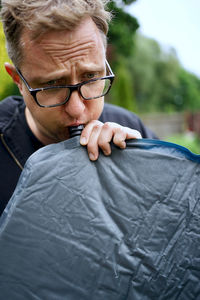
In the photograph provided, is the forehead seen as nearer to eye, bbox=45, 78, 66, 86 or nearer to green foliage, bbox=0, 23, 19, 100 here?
eye, bbox=45, 78, 66, 86

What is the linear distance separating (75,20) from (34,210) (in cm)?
87

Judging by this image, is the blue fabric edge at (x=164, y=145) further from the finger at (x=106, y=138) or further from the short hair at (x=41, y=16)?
the short hair at (x=41, y=16)

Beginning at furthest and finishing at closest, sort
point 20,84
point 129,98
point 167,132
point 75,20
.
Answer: point 167,132 < point 129,98 < point 20,84 < point 75,20

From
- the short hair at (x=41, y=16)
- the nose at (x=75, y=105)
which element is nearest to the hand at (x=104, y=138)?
the nose at (x=75, y=105)

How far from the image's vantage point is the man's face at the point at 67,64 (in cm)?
148

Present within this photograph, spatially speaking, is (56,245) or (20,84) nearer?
(56,245)

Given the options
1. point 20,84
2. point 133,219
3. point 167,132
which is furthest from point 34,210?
point 167,132

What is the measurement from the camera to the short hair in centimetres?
145

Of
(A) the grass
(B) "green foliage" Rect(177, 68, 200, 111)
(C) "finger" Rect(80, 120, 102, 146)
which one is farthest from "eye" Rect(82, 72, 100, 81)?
(B) "green foliage" Rect(177, 68, 200, 111)

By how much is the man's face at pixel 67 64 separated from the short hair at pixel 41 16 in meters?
0.04

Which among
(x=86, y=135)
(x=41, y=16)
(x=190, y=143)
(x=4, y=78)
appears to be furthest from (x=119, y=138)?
(x=190, y=143)

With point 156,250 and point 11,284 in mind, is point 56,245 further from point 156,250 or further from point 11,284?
point 156,250

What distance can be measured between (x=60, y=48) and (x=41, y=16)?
0.53 feet

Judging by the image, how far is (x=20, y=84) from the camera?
1.73 metres
